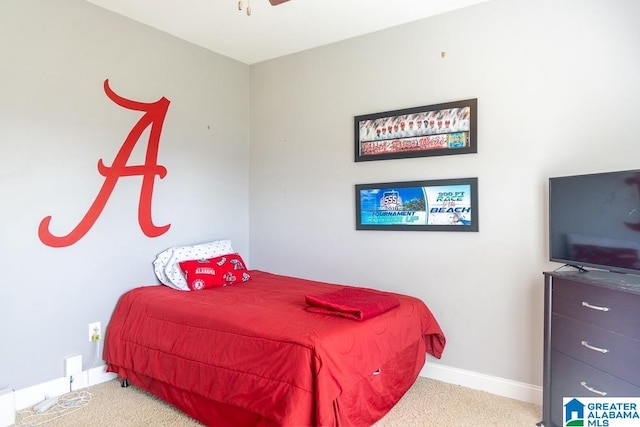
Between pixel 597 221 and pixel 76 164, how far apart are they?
3.02 m

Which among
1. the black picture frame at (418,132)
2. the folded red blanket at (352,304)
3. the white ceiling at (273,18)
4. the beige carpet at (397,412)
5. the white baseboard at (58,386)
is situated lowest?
the beige carpet at (397,412)

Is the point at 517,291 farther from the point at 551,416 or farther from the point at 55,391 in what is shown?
the point at 55,391

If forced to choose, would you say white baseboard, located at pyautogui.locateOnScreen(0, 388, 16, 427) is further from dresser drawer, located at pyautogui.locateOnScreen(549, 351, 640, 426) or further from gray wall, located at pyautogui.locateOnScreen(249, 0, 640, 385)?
dresser drawer, located at pyautogui.locateOnScreen(549, 351, 640, 426)

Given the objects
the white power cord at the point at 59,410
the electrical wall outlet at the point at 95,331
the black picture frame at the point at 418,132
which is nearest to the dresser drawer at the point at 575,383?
the black picture frame at the point at 418,132

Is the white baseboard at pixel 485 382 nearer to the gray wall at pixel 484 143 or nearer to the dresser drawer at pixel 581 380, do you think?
the gray wall at pixel 484 143

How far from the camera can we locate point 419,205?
2.86 meters

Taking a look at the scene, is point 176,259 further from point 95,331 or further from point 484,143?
point 484,143

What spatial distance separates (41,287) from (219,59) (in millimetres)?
2266

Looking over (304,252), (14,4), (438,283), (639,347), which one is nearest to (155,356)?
(304,252)

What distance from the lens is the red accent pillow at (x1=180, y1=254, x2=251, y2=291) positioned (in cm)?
291

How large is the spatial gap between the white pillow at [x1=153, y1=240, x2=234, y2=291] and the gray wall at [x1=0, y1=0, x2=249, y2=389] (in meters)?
0.07

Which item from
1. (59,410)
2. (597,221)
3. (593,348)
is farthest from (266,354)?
(597,221)

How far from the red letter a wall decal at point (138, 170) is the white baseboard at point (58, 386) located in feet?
2.77

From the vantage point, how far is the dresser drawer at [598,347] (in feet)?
5.59
